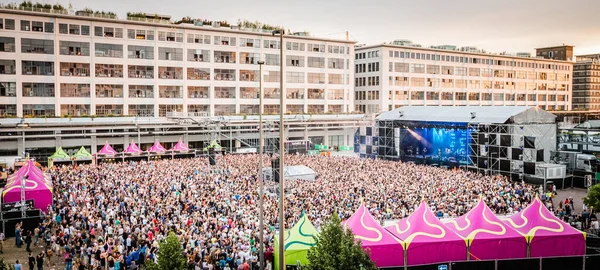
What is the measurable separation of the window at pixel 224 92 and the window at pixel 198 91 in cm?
136

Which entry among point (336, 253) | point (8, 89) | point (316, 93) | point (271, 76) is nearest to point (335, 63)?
point (316, 93)

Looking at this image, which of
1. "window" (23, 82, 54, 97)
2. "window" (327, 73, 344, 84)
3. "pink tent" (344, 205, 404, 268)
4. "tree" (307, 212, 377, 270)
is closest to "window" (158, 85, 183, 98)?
"window" (23, 82, 54, 97)

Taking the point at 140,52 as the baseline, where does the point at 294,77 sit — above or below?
below

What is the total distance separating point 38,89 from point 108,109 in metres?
8.22

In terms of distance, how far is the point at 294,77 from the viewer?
7669cm

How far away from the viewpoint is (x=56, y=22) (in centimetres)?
5900

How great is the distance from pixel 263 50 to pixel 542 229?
58.8 meters

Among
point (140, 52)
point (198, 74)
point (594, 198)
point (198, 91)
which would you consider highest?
point (140, 52)

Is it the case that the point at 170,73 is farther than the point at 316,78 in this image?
No

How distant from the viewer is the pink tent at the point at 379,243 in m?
18.2

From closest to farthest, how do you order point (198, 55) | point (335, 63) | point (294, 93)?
point (198, 55)
point (294, 93)
point (335, 63)

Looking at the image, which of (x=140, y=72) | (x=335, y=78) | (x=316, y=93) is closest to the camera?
(x=140, y=72)

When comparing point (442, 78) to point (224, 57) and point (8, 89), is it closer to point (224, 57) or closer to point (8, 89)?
point (224, 57)

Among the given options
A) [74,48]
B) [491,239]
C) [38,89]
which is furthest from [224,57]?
[491,239]
